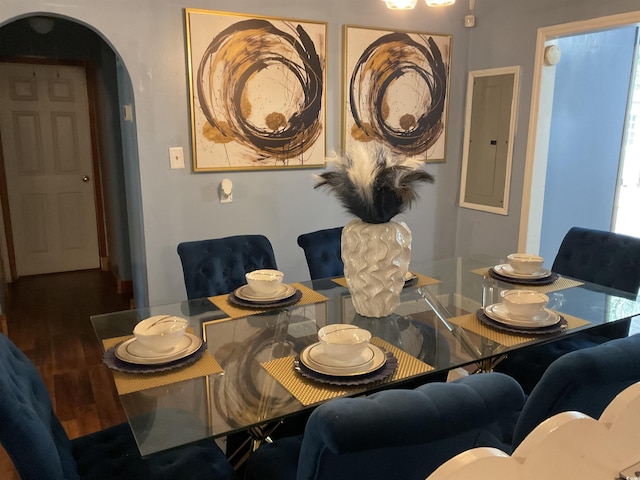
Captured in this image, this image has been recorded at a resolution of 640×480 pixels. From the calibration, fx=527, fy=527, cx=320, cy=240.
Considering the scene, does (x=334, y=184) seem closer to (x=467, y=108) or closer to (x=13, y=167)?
(x=467, y=108)

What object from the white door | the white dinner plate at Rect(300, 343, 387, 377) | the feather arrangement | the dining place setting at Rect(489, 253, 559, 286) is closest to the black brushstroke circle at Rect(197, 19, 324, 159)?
the feather arrangement

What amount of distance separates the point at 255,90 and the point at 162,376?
2.06 meters

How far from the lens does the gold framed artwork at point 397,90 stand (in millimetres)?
3443

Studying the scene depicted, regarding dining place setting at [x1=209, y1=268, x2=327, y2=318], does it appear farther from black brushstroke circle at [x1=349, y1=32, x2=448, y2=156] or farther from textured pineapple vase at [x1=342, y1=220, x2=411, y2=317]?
black brushstroke circle at [x1=349, y1=32, x2=448, y2=156]

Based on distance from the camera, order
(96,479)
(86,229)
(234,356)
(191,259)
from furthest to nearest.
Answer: (86,229), (191,259), (234,356), (96,479)

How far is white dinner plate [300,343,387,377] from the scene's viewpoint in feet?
4.85

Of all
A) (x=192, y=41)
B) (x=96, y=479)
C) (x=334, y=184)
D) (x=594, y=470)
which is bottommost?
(x=96, y=479)

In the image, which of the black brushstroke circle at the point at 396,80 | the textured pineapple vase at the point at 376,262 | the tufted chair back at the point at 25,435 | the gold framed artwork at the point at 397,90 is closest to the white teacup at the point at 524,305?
the textured pineapple vase at the point at 376,262

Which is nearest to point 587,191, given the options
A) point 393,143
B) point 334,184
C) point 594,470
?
point 393,143

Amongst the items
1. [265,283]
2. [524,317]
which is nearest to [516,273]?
[524,317]

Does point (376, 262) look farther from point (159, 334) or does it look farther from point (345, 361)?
point (159, 334)

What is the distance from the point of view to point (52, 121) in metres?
4.96

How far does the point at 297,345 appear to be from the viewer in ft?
5.72

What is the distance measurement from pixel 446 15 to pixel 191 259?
8.44ft
